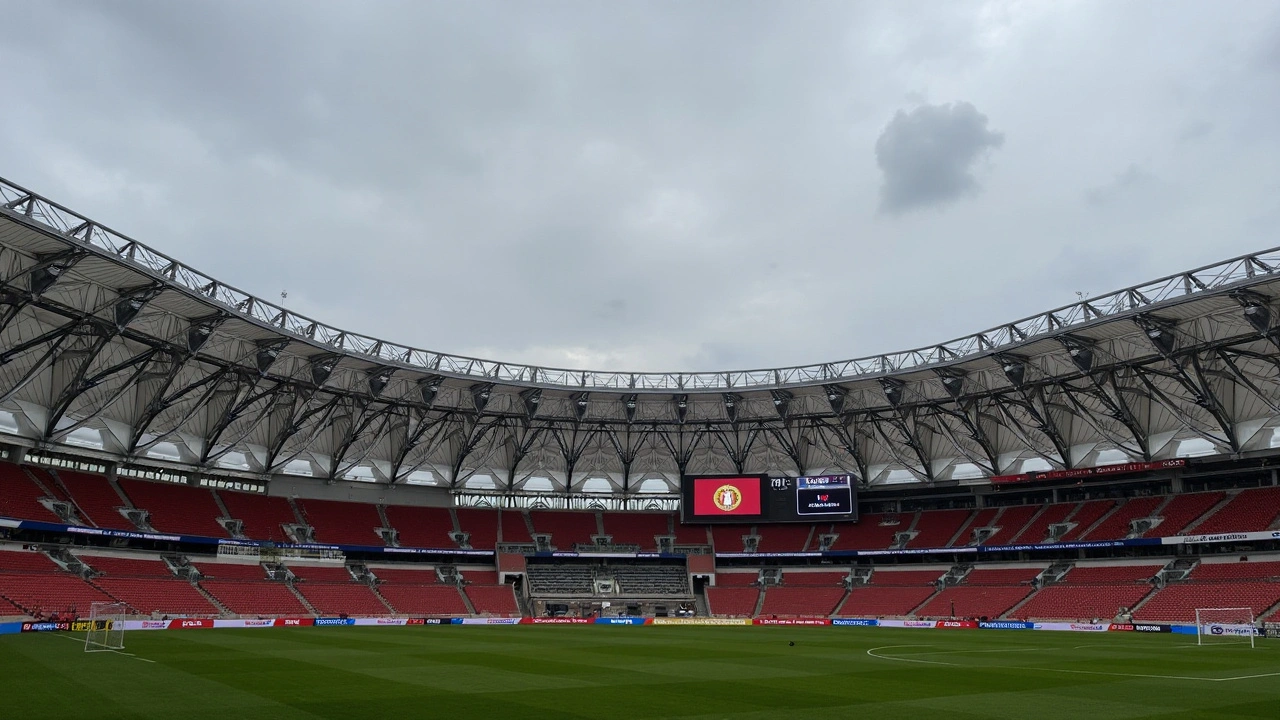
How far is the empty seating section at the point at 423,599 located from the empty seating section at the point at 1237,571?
2372 inches

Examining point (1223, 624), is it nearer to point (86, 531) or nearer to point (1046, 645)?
point (1046, 645)

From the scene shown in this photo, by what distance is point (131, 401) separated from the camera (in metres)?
61.6

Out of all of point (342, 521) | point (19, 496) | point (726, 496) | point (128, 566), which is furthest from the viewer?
point (726, 496)

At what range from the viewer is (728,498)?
8294cm

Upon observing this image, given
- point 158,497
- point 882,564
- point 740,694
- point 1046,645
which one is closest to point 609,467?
point 882,564

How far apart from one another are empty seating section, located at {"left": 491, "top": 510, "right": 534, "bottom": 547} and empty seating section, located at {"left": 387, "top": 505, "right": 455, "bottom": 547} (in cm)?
562

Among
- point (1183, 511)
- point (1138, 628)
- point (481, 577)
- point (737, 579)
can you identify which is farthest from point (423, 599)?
point (1183, 511)

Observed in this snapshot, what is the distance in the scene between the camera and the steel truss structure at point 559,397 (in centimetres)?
4922

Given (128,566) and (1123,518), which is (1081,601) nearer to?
(1123,518)

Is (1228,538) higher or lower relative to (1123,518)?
lower

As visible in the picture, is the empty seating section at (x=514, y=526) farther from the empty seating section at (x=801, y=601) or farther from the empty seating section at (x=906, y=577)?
the empty seating section at (x=906, y=577)

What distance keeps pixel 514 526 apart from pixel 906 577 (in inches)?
1594

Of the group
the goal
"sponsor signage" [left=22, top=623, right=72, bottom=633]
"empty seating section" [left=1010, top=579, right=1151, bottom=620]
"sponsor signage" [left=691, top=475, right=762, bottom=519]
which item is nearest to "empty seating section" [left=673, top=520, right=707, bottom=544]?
"sponsor signage" [left=691, top=475, right=762, bottom=519]

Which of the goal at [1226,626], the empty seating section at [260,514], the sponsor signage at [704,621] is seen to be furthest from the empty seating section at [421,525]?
the goal at [1226,626]
